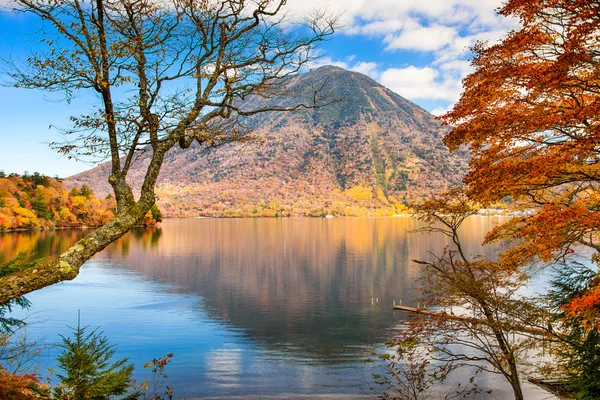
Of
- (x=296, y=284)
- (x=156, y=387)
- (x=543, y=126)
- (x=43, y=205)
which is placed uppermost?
(x=543, y=126)

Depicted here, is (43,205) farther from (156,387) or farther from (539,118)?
(539,118)

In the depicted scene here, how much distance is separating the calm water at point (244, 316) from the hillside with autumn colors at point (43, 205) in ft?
145

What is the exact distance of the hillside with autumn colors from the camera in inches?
4003

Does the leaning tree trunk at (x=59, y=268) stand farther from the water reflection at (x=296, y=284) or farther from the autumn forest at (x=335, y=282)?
the water reflection at (x=296, y=284)

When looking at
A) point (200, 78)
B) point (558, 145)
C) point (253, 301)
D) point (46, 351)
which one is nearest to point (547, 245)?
point (558, 145)

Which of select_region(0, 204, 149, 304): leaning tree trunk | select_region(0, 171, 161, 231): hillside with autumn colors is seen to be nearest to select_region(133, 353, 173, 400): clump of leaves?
select_region(0, 204, 149, 304): leaning tree trunk

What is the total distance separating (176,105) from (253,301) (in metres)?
32.8

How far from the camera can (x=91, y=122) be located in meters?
7.76

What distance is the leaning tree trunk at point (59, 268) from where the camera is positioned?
630 cm

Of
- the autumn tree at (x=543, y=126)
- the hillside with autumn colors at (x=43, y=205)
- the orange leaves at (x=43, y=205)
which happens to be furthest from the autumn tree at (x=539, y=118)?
the orange leaves at (x=43, y=205)

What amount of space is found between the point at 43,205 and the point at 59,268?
121882 millimetres

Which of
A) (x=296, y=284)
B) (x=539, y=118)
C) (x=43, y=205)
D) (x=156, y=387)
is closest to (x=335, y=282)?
(x=296, y=284)

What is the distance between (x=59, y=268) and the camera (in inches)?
257

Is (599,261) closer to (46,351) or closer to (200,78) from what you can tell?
(200,78)
